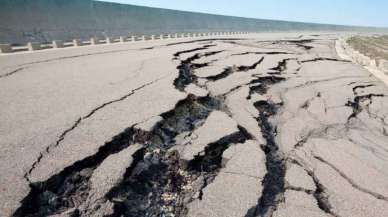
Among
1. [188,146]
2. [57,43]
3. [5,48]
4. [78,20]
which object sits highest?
[188,146]

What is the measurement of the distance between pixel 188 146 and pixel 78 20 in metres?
25.2

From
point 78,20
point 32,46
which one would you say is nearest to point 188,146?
point 32,46

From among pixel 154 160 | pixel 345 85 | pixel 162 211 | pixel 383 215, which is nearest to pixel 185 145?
pixel 154 160

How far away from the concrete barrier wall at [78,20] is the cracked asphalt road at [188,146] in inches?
697

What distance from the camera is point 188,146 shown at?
115 inches

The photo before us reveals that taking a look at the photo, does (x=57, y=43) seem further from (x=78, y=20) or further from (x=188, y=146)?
(x=78, y=20)

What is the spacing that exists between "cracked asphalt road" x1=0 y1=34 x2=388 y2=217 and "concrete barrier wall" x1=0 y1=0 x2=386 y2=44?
17.7 m

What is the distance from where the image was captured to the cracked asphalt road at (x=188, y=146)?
2.17m

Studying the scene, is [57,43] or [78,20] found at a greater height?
[57,43]

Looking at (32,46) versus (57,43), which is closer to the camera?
(32,46)

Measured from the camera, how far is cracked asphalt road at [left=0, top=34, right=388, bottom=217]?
217 cm

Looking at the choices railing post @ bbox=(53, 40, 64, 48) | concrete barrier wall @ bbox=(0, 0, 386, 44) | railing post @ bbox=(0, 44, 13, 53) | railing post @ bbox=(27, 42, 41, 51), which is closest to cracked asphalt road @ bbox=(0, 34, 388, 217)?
railing post @ bbox=(0, 44, 13, 53)

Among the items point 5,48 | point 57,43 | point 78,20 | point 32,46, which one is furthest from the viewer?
point 78,20

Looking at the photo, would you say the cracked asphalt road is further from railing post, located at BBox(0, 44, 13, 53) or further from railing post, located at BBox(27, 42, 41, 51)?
railing post, located at BBox(27, 42, 41, 51)
